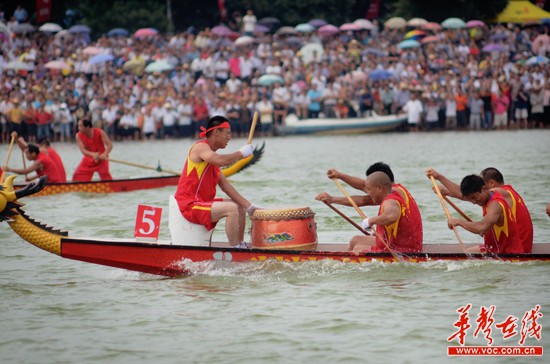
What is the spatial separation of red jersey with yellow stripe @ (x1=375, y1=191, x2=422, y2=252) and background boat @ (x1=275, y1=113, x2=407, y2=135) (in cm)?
2440

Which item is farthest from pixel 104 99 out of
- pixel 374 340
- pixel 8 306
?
pixel 374 340

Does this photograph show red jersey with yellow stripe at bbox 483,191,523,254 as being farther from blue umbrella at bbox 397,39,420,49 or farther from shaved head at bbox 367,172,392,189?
blue umbrella at bbox 397,39,420,49

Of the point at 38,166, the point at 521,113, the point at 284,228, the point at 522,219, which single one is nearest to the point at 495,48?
the point at 521,113

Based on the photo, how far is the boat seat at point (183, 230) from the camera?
11.6 metres

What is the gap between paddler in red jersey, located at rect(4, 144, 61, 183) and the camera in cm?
1858

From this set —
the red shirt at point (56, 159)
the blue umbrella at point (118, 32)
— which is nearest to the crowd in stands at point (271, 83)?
the blue umbrella at point (118, 32)

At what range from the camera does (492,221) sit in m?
10.8

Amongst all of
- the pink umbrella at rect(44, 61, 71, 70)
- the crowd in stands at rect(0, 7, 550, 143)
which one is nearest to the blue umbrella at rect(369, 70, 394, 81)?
the crowd in stands at rect(0, 7, 550, 143)

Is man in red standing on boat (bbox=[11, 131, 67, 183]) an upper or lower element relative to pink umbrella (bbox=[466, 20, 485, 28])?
lower

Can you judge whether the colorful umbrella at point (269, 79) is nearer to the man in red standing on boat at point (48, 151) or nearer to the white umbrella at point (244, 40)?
the white umbrella at point (244, 40)

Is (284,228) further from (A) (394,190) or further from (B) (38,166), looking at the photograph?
(B) (38,166)

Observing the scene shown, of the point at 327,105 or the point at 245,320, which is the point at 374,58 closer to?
the point at 327,105

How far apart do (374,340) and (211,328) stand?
57.7 inches

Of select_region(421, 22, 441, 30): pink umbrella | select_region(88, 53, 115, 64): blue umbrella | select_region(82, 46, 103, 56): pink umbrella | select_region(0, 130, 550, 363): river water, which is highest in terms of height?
select_region(421, 22, 441, 30): pink umbrella
